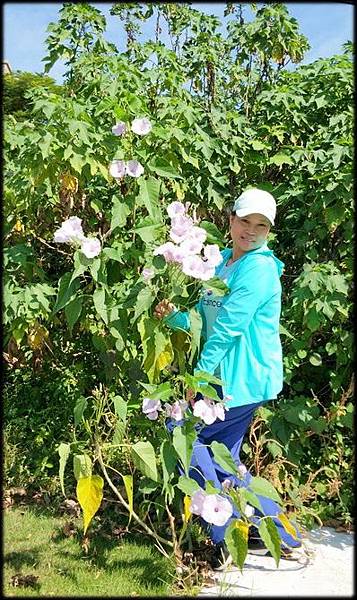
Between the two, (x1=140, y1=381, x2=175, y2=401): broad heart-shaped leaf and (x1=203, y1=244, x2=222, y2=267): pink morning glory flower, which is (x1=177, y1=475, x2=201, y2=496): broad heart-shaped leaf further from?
(x1=203, y1=244, x2=222, y2=267): pink morning glory flower

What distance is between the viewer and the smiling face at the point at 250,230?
2.49m

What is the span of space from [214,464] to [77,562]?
645 millimetres

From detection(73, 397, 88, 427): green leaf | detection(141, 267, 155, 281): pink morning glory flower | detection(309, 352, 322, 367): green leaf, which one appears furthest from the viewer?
detection(309, 352, 322, 367): green leaf

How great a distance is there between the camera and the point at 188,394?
2322mm

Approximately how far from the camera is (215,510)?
2.21 meters

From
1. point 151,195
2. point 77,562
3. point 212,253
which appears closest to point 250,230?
point 212,253

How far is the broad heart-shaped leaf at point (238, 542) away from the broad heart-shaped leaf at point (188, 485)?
163 mm

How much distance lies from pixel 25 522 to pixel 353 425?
1476mm

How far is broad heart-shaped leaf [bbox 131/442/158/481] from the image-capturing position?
2322 millimetres

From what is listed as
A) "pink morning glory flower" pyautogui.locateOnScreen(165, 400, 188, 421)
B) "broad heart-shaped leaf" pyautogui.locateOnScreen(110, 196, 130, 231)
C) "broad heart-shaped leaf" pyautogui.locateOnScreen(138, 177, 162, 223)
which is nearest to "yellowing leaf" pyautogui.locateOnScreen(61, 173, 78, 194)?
"broad heart-shaped leaf" pyautogui.locateOnScreen(110, 196, 130, 231)

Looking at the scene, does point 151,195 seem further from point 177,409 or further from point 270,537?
point 270,537

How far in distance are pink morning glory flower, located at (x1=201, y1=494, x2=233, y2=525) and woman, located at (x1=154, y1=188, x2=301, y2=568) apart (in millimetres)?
198

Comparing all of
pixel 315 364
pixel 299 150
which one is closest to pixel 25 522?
pixel 315 364

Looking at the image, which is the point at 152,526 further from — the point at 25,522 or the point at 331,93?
the point at 331,93
